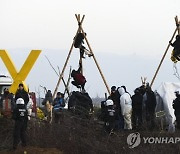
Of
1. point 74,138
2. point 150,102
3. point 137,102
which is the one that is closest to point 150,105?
point 150,102

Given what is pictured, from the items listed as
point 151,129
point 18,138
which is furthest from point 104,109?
point 18,138

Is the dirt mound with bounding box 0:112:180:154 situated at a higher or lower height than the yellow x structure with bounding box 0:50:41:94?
lower

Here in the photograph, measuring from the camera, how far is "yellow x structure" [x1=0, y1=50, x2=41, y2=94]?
640 inches

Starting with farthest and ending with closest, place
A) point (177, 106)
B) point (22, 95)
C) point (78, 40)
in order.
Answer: point (78, 40) < point (177, 106) < point (22, 95)

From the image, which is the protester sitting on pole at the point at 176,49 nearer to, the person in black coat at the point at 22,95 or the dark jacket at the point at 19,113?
the person in black coat at the point at 22,95

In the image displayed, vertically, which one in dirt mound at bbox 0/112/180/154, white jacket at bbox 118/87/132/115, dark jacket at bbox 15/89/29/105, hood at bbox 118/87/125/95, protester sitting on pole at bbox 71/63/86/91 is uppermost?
protester sitting on pole at bbox 71/63/86/91

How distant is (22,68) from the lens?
16.4m

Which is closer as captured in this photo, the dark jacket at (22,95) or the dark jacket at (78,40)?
the dark jacket at (22,95)

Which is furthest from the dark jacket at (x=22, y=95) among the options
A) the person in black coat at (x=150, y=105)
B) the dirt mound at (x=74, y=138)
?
the person in black coat at (x=150, y=105)

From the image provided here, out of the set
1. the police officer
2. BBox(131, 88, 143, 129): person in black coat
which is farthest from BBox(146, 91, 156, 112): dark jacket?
the police officer

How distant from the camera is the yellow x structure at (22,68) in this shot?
16250 millimetres

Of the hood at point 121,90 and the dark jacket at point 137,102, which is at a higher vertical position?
the hood at point 121,90

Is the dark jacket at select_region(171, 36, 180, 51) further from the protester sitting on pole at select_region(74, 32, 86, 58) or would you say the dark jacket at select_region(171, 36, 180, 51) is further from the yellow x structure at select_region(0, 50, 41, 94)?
the yellow x structure at select_region(0, 50, 41, 94)

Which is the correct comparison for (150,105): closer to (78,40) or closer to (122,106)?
(122,106)
